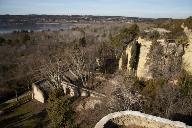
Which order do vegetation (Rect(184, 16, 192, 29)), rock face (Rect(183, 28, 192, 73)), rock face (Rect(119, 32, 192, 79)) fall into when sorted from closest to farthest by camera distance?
rock face (Rect(183, 28, 192, 73))
rock face (Rect(119, 32, 192, 79))
vegetation (Rect(184, 16, 192, 29))

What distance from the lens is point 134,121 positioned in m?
16.2

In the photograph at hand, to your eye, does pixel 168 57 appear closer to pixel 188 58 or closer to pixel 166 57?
pixel 166 57

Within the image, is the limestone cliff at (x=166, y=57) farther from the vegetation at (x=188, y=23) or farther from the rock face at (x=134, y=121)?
the rock face at (x=134, y=121)

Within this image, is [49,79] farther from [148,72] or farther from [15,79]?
[148,72]

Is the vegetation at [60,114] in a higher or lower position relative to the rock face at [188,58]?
Answer: lower

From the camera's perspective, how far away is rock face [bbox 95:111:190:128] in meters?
15.4

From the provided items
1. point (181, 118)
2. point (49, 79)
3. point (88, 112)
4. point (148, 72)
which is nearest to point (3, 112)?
point (49, 79)

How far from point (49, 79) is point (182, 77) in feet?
67.6

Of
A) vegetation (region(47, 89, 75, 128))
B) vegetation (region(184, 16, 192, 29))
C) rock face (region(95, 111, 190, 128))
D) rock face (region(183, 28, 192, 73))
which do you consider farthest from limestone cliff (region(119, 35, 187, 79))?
rock face (region(95, 111, 190, 128))

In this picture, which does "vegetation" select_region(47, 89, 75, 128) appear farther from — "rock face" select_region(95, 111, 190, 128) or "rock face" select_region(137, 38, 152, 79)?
"rock face" select_region(137, 38, 152, 79)

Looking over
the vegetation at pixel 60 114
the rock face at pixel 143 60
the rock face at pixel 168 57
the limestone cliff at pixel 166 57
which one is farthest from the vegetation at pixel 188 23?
the vegetation at pixel 60 114

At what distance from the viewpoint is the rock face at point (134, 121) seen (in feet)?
50.5

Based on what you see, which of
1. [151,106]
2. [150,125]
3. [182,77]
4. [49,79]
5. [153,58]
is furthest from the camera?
[49,79]

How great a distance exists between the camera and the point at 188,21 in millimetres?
37500
